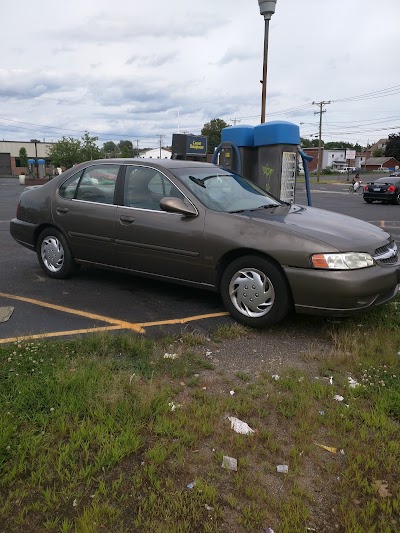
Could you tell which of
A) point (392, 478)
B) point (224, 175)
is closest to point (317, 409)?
point (392, 478)

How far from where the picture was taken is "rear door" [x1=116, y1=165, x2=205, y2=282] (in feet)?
15.2

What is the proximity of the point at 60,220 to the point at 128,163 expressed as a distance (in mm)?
1094

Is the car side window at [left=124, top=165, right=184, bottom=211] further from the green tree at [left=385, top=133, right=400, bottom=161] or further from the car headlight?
the green tree at [left=385, top=133, right=400, bottom=161]

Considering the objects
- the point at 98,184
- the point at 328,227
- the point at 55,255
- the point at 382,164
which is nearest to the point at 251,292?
the point at 328,227

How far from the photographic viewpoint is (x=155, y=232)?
4840 mm

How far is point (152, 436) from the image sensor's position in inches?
103

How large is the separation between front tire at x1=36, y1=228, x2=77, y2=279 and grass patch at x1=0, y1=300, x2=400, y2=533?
2.19 metres

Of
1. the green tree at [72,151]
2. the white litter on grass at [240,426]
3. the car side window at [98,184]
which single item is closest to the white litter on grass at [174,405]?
the white litter on grass at [240,426]

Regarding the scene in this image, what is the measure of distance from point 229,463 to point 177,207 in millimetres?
2659

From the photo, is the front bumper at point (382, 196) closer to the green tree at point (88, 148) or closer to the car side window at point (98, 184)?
the car side window at point (98, 184)

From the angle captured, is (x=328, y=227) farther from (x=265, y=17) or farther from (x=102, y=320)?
(x=265, y=17)

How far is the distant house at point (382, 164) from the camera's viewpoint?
108375 mm

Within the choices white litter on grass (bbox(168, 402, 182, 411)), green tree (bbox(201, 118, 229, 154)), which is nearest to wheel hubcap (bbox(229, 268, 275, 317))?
white litter on grass (bbox(168, 402, 182, 411))

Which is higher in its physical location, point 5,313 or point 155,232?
point 155,232
